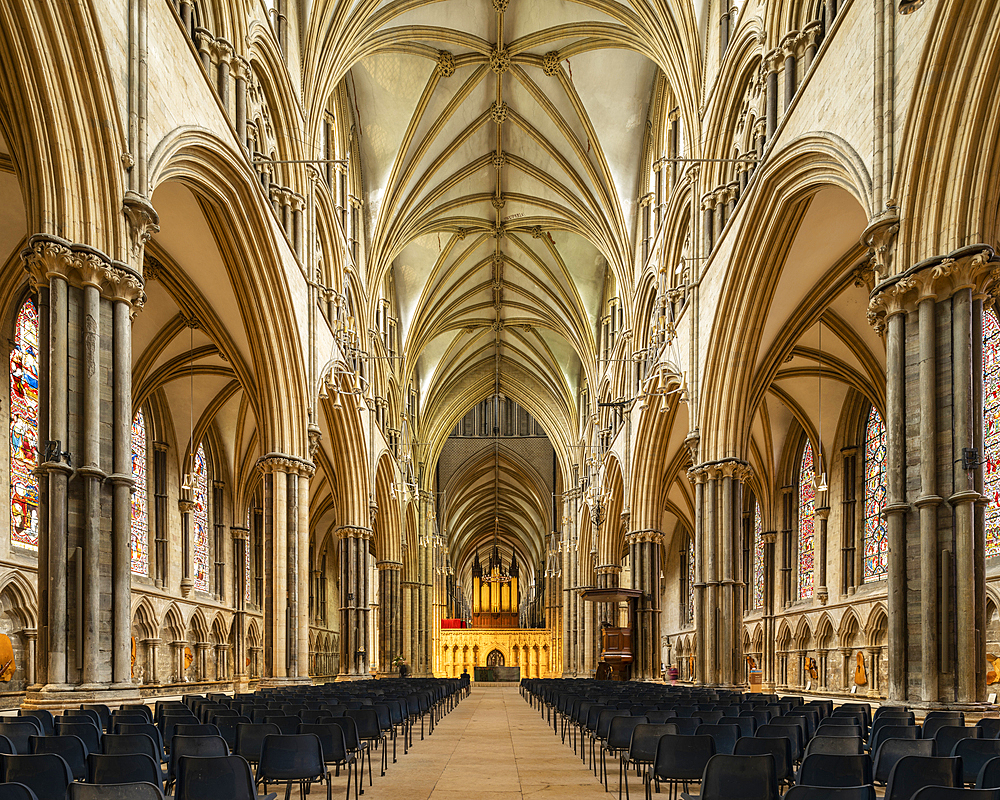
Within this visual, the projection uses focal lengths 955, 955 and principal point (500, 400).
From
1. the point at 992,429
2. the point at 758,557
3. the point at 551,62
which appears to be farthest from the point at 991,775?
the point at 758,557

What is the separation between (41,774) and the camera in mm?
5043

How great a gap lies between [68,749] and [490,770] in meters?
5.17

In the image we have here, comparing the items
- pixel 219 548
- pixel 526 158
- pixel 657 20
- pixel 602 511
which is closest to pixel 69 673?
pixel 657 20

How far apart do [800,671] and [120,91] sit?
24153 millimetres

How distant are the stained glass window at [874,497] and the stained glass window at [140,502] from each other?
1946cm

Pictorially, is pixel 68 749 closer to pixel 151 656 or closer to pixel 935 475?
pixel 935 475

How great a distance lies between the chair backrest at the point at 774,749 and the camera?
19.9 feet

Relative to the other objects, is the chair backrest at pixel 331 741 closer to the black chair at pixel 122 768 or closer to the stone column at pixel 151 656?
the black chair at pixel 122 768

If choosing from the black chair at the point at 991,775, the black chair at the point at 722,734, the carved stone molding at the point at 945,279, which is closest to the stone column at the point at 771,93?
the carved stone molding at the point at 945,279

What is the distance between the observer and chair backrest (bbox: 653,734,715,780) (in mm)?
6359

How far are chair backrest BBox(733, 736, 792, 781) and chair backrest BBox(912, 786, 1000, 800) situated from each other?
217 cm

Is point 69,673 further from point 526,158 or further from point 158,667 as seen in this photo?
point 526,158

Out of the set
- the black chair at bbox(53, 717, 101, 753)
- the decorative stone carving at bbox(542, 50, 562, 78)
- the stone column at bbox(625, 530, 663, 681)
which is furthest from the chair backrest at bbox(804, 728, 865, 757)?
the decorative stone carving at bbox(542, 50, 562, 78)

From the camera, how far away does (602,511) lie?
→ 127ft
